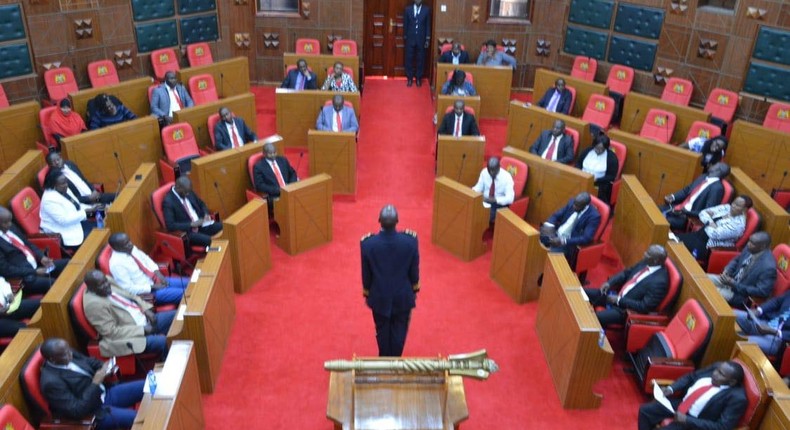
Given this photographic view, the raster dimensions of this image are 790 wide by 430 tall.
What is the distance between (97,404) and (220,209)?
139 inches

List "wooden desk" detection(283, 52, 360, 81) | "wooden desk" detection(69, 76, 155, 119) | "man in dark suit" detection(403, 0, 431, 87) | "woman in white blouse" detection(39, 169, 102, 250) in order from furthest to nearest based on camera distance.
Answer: "man in dark suit" detection(403, 0, 431, 87)
"wooden desk" detection(283, 52, 360, 81)
"wooden desk" detection(69, 76, 155, 119)
"woman in white blouse" detection(39, 169, 102, 250)

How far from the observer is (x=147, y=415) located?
404 centimetres

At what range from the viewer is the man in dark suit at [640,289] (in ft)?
18.9

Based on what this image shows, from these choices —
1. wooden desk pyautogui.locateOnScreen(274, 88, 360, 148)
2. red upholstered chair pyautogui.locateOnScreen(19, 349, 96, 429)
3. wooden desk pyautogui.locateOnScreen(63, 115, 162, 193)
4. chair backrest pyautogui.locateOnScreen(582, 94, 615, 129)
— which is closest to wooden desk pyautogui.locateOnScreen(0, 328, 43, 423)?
red upholstered chair pyautogui.locateOnScreen(19, 349, 96, 429)

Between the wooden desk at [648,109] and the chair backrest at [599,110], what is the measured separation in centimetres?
45

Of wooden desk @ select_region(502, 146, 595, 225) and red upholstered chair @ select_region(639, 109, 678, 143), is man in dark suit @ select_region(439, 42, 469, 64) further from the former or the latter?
wooden desk @ select_region(502, 146, 595, 225)

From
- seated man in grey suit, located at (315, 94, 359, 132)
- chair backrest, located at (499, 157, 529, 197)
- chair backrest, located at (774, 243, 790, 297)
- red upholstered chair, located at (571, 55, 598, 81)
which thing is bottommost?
chair backrest, located at (774, 243, 790, 297)

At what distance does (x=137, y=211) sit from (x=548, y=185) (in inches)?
183

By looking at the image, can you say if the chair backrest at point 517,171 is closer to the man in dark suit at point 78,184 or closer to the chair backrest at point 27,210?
the man in dark suit at point 78,184

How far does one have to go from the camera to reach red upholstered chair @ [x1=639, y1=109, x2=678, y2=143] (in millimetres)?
9719

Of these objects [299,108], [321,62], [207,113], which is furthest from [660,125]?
[207,113]

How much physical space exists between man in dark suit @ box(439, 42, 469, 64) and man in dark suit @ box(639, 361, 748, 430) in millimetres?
8063

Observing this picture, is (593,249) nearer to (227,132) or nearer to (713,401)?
(713,401)

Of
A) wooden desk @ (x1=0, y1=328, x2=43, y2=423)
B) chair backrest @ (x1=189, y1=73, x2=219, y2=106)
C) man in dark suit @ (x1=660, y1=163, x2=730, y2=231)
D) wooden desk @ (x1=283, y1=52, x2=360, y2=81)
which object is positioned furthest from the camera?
wooden desk @ (x1=283, y1=52, x2=360, y2=81)
